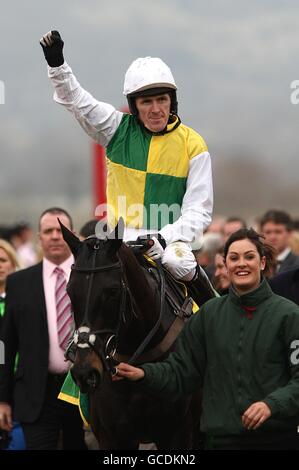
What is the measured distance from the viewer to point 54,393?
7992 mm

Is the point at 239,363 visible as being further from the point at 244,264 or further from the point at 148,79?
the point at 148,79

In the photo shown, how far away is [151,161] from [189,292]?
0.85 metres

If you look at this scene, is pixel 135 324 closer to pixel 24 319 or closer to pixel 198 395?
pixel 198 395

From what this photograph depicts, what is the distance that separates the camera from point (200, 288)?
Answer: 693 cm

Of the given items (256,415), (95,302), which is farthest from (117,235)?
(256,415)

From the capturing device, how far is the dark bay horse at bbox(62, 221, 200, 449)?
5.54m

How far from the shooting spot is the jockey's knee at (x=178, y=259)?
6406 millimetres

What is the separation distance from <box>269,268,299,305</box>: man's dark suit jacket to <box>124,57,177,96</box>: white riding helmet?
1.34 metres

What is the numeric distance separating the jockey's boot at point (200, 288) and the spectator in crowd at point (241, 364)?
35.5 inches

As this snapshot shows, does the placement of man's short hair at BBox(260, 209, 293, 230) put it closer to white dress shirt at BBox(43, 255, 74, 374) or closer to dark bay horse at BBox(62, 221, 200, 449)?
white dress shirt at BBox(43, 255, 74, 374)

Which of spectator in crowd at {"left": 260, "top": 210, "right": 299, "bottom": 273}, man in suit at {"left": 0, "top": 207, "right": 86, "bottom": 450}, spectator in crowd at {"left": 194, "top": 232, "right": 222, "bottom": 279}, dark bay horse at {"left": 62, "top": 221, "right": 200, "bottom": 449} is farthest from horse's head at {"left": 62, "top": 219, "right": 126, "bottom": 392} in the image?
spectator in crowd at {"left": 260, "top": 210, "right": 299, "bottom": 273}

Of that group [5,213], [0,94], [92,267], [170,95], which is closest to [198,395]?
[92,267]

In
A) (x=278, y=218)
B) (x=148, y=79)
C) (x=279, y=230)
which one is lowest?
(x=279, y=230)

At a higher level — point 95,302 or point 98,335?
point 95,302
